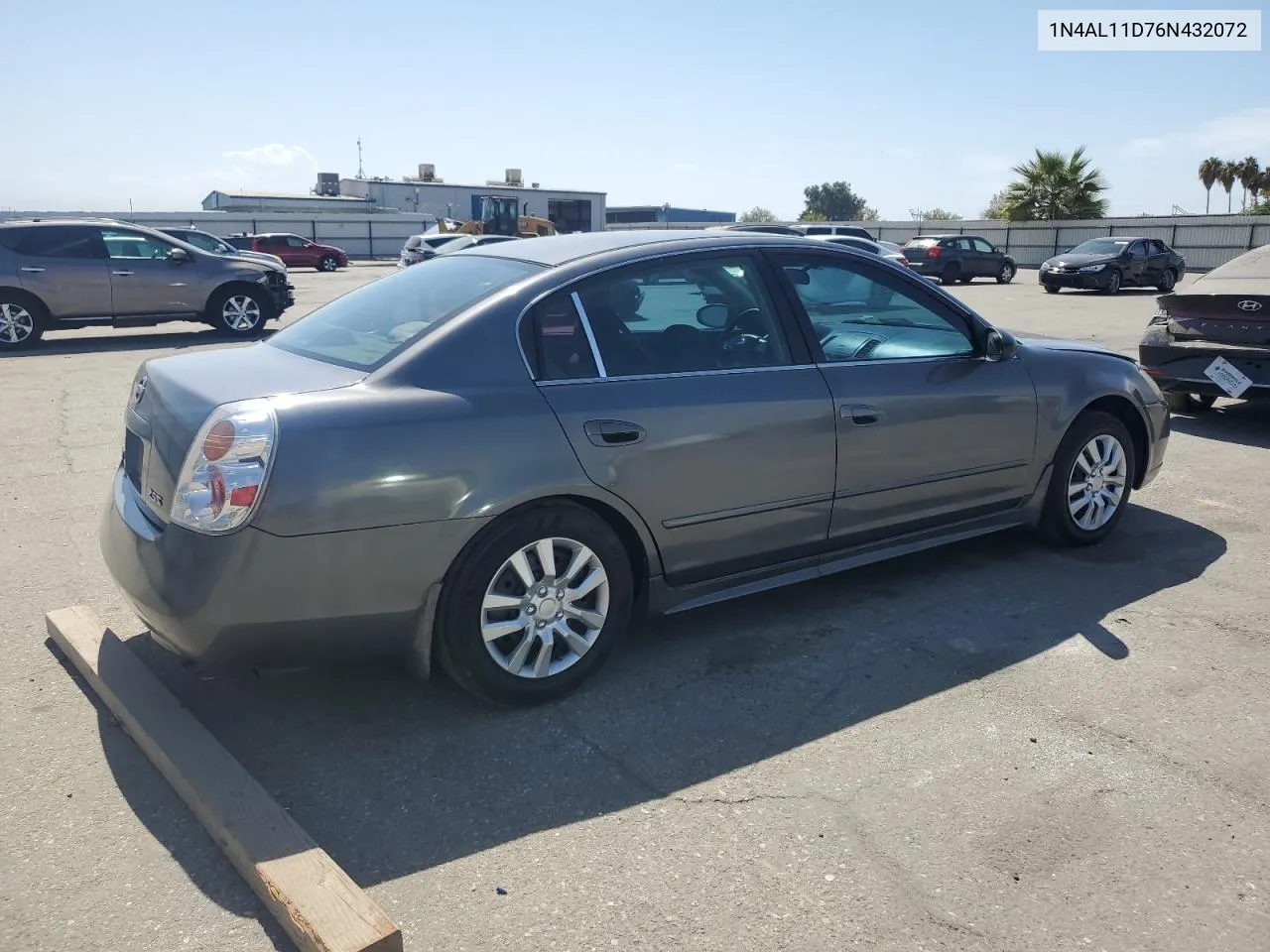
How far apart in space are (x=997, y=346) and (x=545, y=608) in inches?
97.6

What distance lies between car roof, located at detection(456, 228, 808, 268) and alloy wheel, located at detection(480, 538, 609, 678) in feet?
3.53

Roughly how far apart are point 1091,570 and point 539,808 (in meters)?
3.14

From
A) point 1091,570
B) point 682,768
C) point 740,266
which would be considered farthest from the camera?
point 1091,570

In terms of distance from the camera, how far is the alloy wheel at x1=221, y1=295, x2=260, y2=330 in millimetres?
14914

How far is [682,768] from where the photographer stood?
315 centimetres

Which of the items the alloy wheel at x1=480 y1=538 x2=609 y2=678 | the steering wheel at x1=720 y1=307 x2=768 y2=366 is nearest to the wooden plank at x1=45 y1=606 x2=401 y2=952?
the alloy wheel at x1=480 y1=538 x2=609 y2=678

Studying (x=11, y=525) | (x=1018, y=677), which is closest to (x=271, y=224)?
(x=11, y=525)

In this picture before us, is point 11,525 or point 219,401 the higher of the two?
point 219,401

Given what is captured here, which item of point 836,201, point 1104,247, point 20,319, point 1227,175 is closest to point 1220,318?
point 20,319

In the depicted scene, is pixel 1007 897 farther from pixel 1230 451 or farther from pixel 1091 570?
pixel 1230 451

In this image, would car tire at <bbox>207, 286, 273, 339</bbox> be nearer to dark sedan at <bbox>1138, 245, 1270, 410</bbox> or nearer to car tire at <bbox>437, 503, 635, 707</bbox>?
dark sedan at <bbox>1138, 245, 1270, 410</bbox>

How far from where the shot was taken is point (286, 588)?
3.02 meters

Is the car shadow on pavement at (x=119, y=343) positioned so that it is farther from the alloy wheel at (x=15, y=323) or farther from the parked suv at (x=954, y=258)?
the parked suv at (x=954, y=258)

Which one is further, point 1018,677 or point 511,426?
point 1018,677
